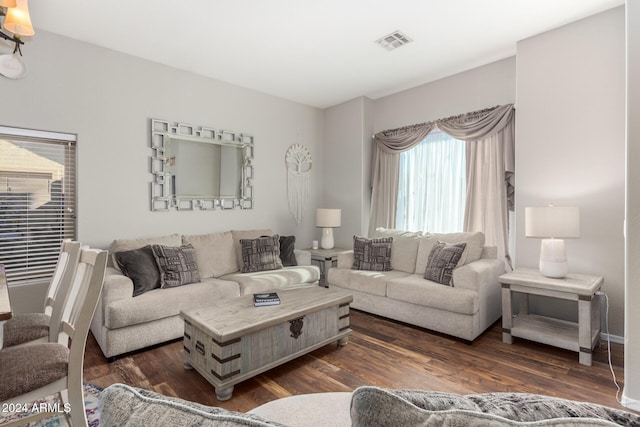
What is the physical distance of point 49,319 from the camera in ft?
6.30

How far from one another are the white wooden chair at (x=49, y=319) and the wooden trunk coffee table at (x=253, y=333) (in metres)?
0.71

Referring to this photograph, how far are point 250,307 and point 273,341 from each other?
32 centimetres

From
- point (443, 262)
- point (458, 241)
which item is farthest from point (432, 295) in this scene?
point (458, 241)

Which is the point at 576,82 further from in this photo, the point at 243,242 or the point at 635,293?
the point at 243,242

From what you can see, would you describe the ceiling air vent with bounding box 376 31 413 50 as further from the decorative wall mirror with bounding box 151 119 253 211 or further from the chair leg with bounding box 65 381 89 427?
the chair leg with bounding box 65 381 89 427

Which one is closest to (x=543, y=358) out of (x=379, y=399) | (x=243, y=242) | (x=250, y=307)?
(x=250, y=307)

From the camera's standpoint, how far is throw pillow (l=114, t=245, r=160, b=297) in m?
2.78

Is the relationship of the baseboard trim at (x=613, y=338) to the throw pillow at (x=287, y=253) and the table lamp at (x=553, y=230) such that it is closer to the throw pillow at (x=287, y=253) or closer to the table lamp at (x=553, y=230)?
the table lamp at (x=553, y=230)

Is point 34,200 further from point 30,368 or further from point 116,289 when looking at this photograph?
point 30,368

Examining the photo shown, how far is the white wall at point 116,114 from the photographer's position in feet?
9.50

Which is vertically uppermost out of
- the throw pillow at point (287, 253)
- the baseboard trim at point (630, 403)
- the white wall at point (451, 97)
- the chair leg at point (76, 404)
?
the white wall at point (451, 97)

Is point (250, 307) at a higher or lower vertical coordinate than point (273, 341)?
higher

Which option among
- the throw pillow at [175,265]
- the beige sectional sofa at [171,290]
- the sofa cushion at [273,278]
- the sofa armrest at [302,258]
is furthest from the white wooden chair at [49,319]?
the sofa armrest at [302,258]

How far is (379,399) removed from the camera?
0.46 meters
